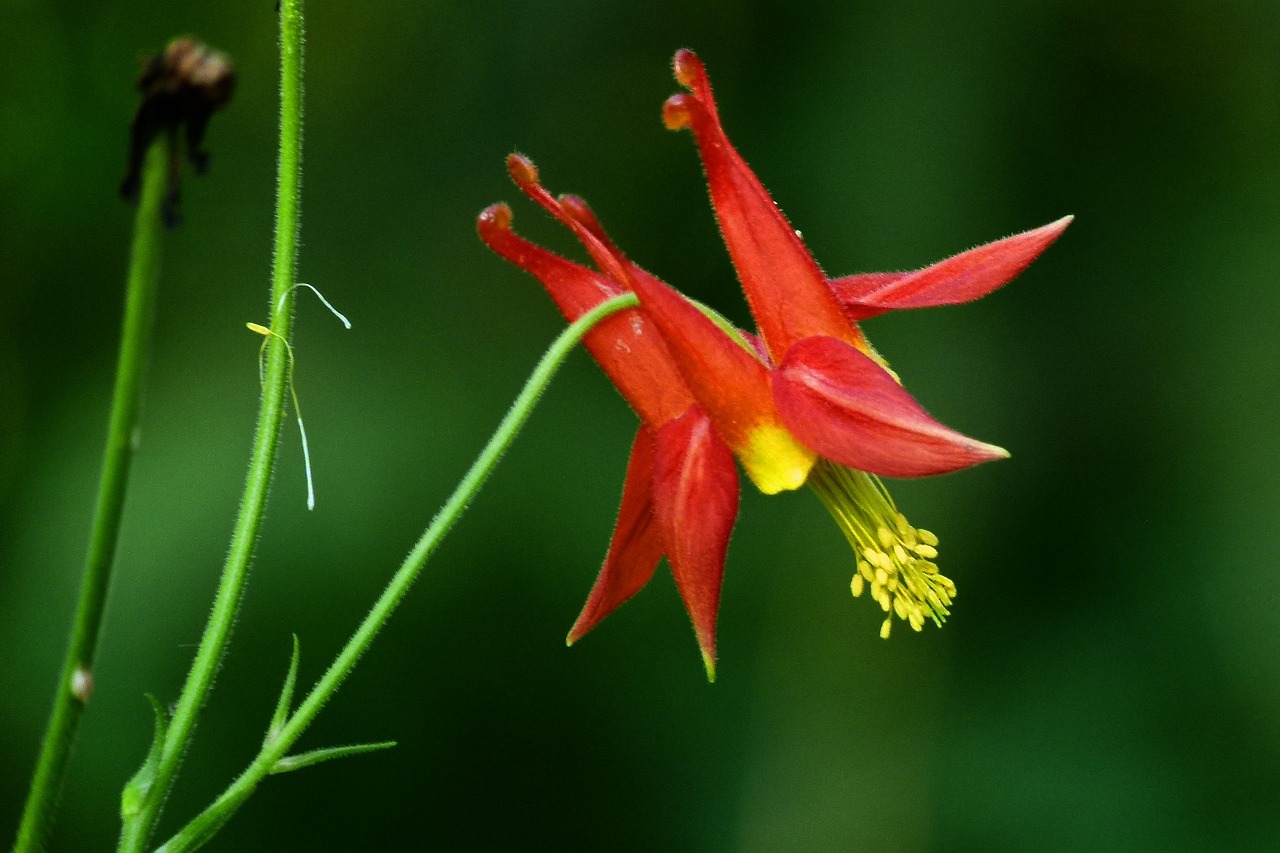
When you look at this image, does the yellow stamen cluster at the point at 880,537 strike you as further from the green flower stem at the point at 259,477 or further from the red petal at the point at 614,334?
the green flower stem at the point at 259,477

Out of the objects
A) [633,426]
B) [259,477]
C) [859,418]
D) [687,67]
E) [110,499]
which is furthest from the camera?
[633,426]

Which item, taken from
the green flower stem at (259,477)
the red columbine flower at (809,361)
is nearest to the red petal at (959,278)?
the red columbine flower at (809,361)

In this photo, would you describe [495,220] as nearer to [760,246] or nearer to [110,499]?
[760,246]

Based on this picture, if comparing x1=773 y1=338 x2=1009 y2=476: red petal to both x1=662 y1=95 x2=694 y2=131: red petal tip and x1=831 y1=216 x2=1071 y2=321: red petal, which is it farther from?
x1=662 y1=95 x2=694 y2=131: red petal tip

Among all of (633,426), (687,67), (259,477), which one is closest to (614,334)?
(687,67)

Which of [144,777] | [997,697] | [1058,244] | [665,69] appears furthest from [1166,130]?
[144,777]

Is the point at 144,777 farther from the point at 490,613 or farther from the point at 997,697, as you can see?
the point at 997,697
